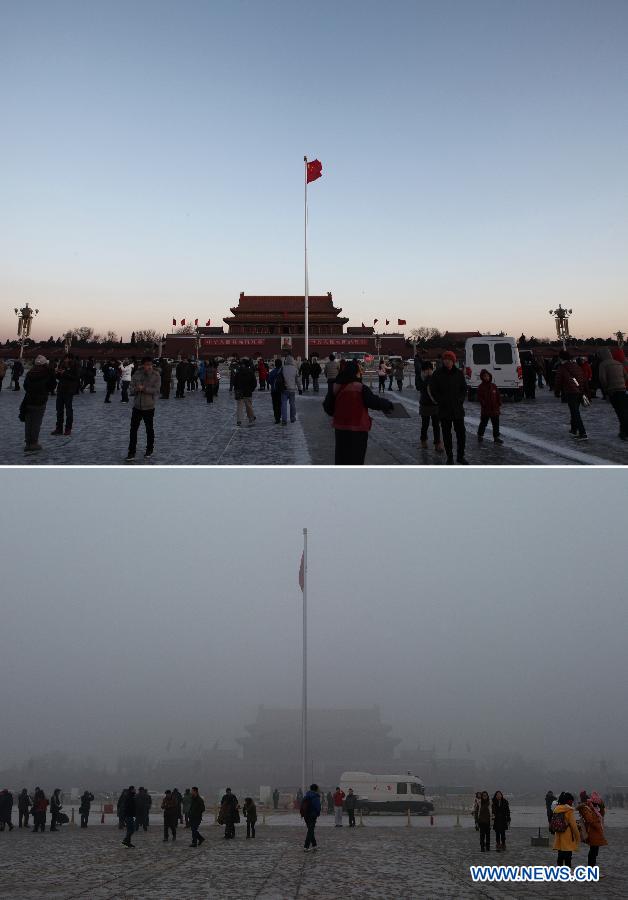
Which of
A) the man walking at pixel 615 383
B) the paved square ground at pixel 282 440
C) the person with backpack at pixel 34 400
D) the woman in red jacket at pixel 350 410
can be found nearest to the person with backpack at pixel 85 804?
the paved square ground at pixel 282 440

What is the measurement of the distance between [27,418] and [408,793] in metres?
24.9

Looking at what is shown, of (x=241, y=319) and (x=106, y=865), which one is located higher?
(x=241, y=319)

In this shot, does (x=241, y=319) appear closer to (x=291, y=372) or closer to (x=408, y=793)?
(x=408, y=793)

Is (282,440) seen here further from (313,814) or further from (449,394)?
(313,814)

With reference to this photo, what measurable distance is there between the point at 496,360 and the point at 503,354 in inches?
9.9

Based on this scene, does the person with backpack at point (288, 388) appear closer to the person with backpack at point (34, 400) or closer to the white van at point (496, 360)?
the person with backpack at point (34, 400)

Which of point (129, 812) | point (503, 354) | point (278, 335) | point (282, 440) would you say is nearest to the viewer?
point (129, 812)

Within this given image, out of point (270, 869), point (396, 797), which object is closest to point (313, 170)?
point (396, 797)

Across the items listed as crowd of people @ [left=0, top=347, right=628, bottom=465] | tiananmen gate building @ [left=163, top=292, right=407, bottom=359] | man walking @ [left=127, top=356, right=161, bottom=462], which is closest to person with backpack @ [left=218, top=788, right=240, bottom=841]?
crowd of people @ [left=0, top=347, right=628, bottom=465]

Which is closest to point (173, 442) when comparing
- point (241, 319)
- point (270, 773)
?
point (241, 319)

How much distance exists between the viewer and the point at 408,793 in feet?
103

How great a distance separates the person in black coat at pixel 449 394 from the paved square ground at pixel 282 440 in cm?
63

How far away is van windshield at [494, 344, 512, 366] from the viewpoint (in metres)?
22.4

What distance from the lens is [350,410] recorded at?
A: 8422 millimetres
